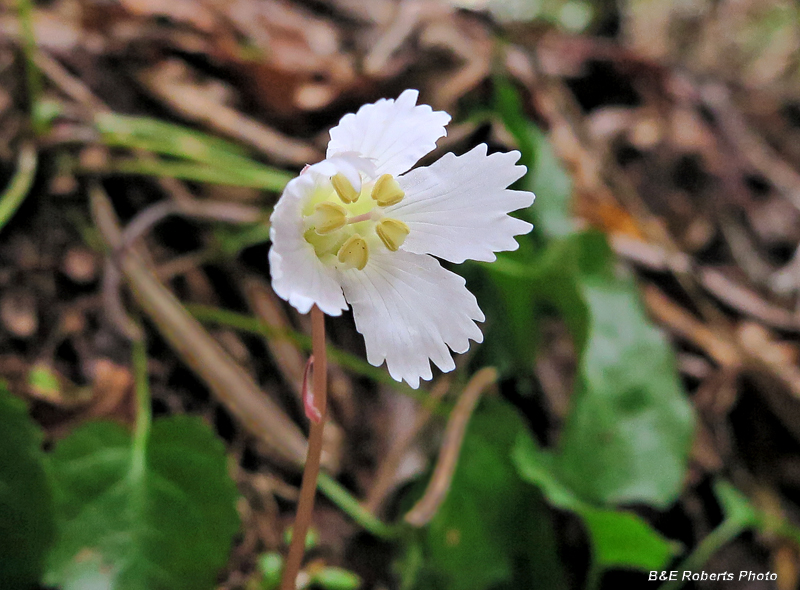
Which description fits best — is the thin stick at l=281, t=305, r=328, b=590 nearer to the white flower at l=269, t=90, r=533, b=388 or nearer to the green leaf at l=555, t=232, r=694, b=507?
the white flower at l=269, t=90, r=533, b=388

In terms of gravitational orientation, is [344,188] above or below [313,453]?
above

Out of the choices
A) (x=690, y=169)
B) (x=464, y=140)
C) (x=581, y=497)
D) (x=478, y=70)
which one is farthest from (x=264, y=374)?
(x=690, y=169)

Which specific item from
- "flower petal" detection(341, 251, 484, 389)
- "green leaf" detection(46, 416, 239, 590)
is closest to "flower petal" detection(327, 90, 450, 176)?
"flower petal" detection(341, 251, 484, 389)

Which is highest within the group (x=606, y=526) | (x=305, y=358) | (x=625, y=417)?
(x=305, y=358)

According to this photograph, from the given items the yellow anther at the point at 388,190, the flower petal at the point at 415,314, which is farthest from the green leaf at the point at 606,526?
the yellow anther at the point at 388,190

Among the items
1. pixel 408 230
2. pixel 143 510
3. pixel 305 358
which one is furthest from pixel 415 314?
pixel 305 358

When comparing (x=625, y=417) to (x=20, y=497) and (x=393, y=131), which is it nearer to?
(x=393, y=131)

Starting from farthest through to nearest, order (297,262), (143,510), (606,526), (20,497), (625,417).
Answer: (625,417) < (606,526) < (143,510) < (20,497) < (297,262)

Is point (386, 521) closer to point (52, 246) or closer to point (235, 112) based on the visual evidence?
point (52, 246)
